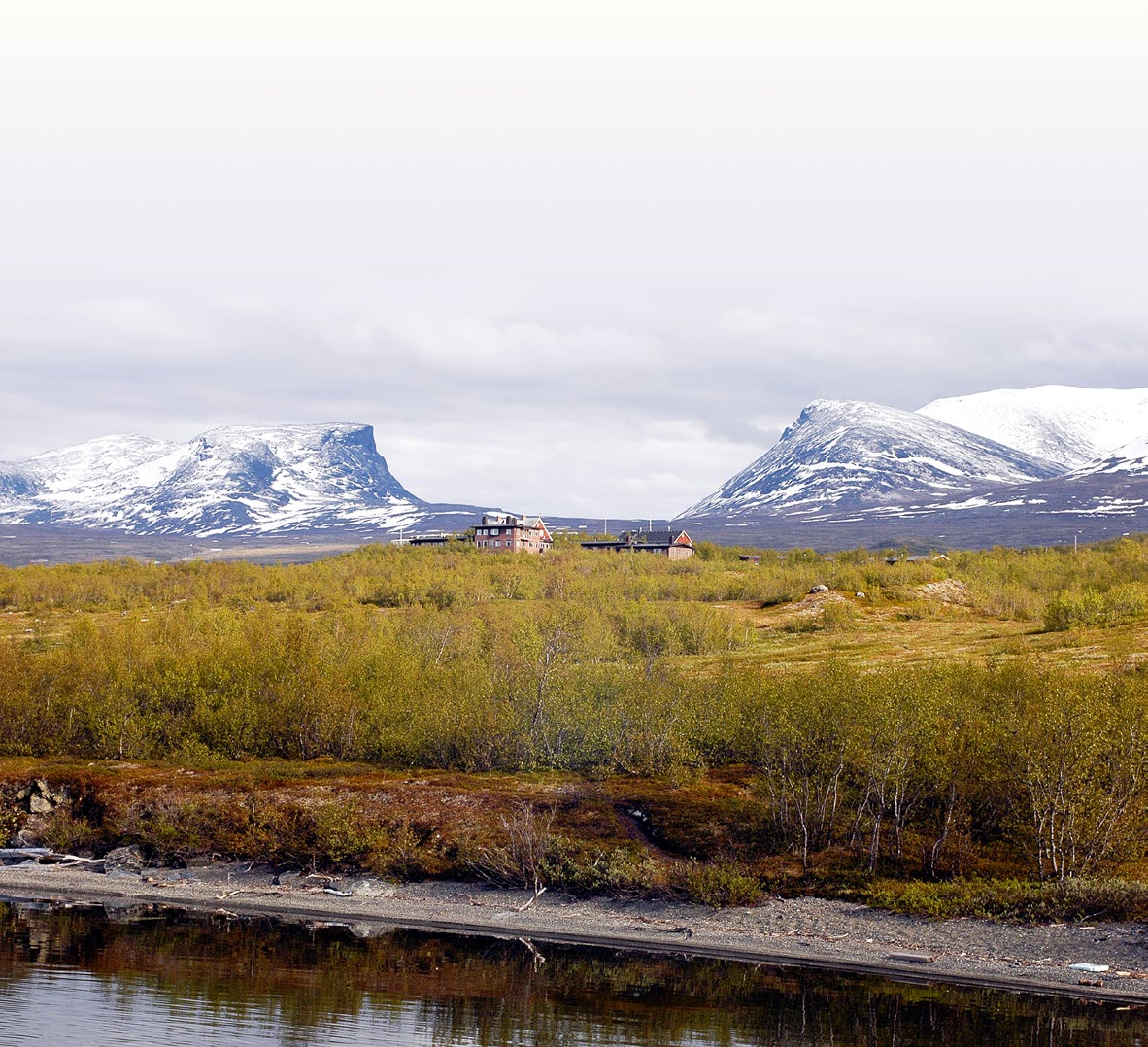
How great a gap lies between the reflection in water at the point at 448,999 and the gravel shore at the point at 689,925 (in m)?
1.95

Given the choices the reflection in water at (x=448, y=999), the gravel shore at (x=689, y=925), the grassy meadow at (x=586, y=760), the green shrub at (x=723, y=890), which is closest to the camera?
the reflection in water at (x=448, y=999)

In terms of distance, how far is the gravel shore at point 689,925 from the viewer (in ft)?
160

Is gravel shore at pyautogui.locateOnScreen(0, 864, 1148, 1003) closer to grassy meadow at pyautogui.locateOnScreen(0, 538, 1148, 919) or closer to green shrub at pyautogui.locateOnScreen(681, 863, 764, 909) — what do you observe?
green shrub at pyautogui.locateOnScreen(681, 863, 764, 909)

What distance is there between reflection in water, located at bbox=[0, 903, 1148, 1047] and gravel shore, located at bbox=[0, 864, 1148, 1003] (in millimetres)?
1946

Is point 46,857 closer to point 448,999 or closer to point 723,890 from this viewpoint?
point 448,999

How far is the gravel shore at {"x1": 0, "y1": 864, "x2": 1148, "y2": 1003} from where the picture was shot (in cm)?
4888

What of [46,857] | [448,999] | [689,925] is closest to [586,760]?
[689,925]

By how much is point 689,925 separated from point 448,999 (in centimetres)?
1513

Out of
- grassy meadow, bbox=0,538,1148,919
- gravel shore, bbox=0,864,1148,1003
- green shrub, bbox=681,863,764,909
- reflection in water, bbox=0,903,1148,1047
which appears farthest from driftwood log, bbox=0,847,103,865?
green shrub, bbox=681,863,764,909

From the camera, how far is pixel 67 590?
177 metres

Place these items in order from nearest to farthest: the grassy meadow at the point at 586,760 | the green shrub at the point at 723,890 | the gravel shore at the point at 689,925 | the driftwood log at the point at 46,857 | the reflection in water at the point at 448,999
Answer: the reflection in water at the point at 448,999 < the gravel shore at the point at 689,925 < the green shrub at the point at 723,890 < the grassy meadow at the point at 586,760 < the driftwood log at the point at 46,857

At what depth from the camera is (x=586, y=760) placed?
77.7m

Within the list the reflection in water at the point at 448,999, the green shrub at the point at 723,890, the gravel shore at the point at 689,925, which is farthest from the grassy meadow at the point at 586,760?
the reflection in water at the point at 448,999

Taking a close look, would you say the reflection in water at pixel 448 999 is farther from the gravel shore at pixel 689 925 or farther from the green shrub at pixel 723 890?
the green shrub at pixel 723 890
